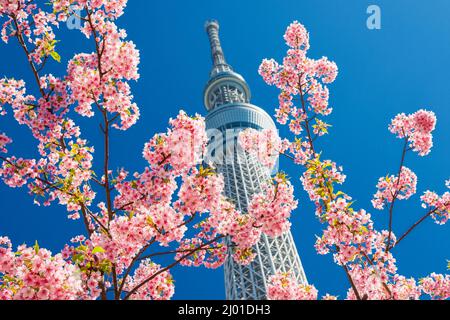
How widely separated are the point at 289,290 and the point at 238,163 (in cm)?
5822

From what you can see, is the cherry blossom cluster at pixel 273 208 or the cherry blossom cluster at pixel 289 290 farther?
the cherry blossom cluster at pixel 289 290

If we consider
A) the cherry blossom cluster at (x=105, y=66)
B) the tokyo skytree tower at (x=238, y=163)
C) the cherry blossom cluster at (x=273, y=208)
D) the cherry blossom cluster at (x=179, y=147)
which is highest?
the tokyo skytree tower at (x=238, y=163)

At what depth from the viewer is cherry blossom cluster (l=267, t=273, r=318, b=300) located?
6715 mm

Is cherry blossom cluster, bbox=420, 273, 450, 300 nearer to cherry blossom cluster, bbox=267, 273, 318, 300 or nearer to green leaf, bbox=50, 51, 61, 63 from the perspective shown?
cherry blossom cluster, bbox=267, 273, 318, 300

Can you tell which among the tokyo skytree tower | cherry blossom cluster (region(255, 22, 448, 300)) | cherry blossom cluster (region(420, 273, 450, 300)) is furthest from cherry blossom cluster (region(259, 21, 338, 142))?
the tokyo skytree tower

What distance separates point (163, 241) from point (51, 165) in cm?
216

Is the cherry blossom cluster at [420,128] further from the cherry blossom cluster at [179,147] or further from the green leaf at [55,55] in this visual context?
the green leaf at [55,55]

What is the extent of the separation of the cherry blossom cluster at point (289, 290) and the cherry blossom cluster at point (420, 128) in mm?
3154

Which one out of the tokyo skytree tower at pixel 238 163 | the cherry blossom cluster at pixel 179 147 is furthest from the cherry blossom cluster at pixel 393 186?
the tokyo skytree tower at pixel 238 163

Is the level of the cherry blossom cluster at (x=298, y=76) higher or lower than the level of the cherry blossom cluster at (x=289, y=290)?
higher

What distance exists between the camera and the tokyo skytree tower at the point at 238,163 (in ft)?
159

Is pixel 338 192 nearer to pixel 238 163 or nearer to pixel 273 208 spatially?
pixel 273 208

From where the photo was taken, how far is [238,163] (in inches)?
2559
